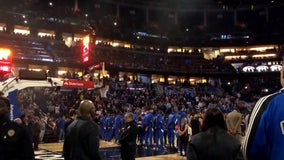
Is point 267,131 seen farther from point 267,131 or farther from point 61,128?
point 61,128

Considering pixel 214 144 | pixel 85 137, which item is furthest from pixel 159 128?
pixel 214 144

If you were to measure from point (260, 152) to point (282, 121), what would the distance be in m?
0.17

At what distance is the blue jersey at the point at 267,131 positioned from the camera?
1.48 metres

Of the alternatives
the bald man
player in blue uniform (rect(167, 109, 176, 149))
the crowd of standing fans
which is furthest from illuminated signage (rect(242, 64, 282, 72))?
the bald man

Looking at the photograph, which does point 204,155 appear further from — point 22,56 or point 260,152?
point 22,56

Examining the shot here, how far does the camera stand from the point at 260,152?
1537mm

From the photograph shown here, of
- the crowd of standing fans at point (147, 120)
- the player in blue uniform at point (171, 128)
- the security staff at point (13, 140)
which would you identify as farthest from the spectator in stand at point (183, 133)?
the security staff at point (13, 140)

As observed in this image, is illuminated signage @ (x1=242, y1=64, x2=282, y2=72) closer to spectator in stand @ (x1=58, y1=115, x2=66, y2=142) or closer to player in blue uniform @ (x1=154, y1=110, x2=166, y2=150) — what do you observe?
player in blue uniform @ (x1=154, y1=110, x2=166, y2=150)

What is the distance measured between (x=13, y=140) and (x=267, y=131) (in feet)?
8.49

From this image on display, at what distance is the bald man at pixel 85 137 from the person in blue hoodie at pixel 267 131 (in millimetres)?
3055

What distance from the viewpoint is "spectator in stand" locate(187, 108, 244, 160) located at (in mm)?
3311

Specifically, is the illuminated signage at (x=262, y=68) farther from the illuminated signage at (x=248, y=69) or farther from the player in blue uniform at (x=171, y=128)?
the player in blue uniform at (x=171, y=128)

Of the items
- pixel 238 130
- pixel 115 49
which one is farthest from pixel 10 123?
pixel 115 49

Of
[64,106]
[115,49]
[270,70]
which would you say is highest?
[115,49]
